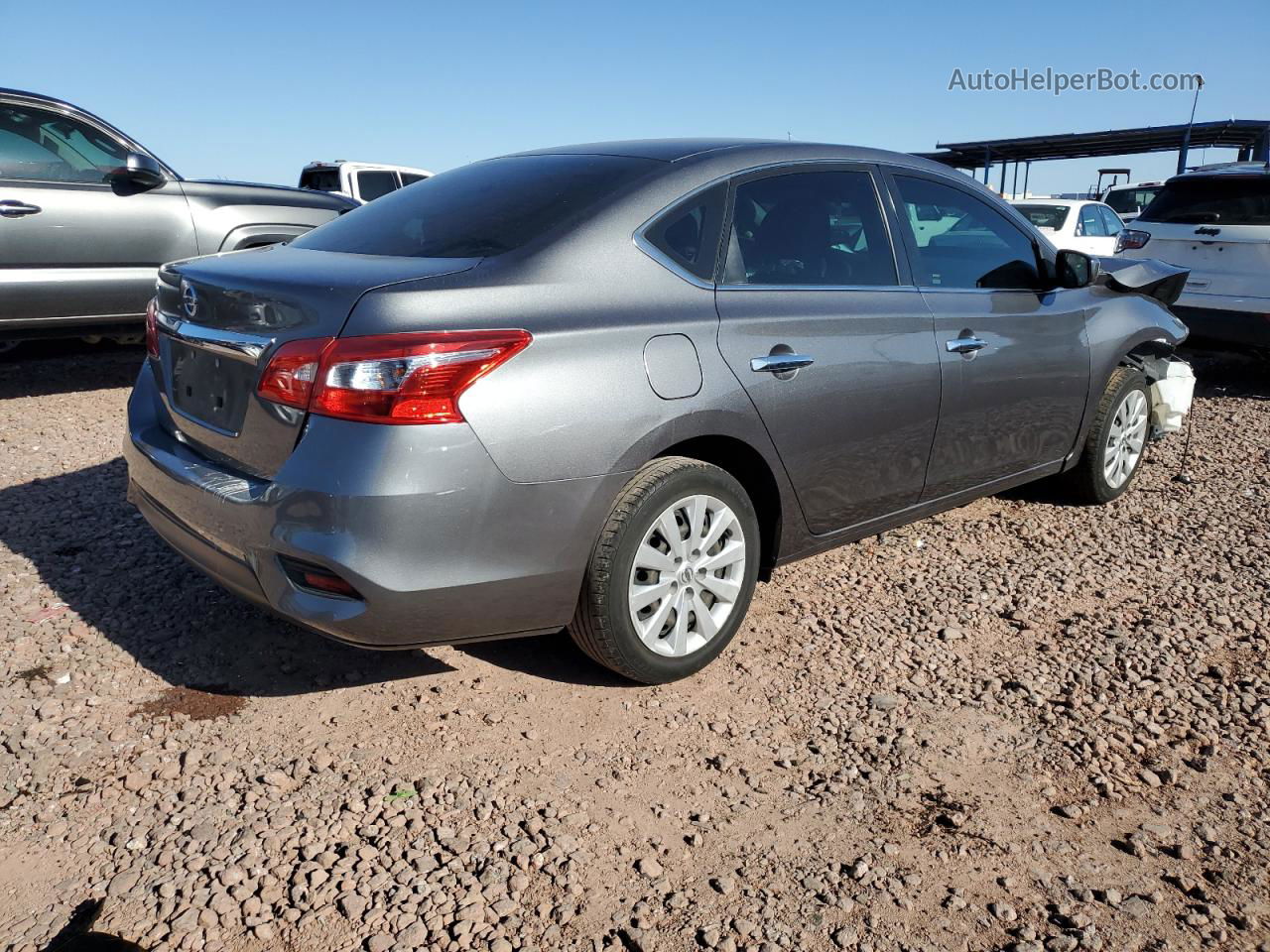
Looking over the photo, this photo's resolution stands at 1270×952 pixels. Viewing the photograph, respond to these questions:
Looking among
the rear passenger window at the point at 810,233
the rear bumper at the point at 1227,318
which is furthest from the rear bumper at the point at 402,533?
the rear bumper at the point at 1227,318

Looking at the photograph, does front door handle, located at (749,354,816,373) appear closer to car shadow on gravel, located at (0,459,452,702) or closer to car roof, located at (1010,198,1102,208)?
car shadow on gravel, located at (0,459,452,702)

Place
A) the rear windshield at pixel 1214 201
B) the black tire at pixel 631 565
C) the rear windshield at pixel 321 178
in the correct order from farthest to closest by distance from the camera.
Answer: the rear windshield at pixel 321 178, the rear windshield at pixel 1214 201, the black tire at pixel 631 565

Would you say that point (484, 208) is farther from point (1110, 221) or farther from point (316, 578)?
point (1110, 221)

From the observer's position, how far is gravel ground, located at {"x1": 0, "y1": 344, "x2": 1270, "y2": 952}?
2.24 m

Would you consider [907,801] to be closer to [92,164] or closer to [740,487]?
[740,487]

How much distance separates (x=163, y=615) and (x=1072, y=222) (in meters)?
13.0

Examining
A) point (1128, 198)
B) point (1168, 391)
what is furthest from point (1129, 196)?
point (1168, 391)

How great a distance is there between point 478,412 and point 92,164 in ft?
17.5

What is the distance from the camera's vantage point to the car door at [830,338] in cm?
324

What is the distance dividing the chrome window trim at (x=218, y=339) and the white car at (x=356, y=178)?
11.9 meters

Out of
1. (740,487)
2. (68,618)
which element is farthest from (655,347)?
(68,618)

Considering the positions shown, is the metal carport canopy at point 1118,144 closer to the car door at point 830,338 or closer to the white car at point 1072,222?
the white car at point 1072,222

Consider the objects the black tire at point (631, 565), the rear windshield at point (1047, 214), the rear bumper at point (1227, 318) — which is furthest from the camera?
the rear windshield at point (1047, 214)

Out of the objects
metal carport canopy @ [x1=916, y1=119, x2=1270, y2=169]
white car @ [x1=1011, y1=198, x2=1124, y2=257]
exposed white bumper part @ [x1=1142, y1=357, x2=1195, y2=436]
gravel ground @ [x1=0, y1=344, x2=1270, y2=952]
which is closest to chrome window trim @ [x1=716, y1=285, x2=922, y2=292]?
gravel ground @ [x1=0, y1=344, x2=1270, y2=952]
